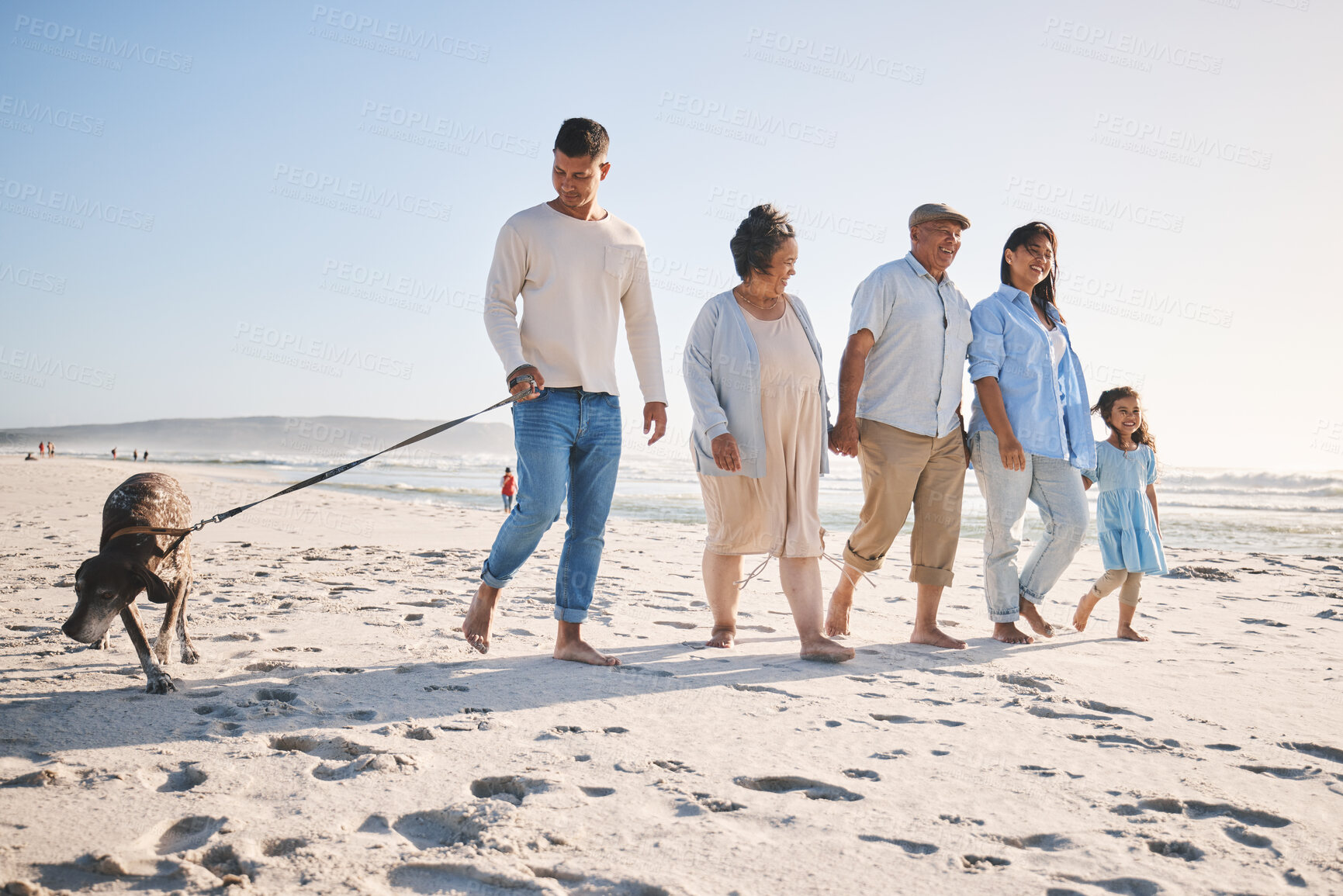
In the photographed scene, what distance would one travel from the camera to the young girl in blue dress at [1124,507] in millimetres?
4453

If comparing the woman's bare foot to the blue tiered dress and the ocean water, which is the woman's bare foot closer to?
the blue tiered dress

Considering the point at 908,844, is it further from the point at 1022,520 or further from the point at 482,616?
the point at 1022,520

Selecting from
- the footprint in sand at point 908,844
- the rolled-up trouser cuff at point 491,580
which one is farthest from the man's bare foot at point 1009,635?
the footprint in sand at point 908,844

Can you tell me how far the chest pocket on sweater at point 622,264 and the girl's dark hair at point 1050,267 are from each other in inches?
84.3

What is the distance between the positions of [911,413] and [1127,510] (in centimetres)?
165

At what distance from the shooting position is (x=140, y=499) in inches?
118

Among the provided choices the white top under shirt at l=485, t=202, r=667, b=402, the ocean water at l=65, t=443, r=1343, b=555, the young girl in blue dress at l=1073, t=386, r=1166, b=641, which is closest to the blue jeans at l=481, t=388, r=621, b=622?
the white top under shirt at l=485, t=202, r=667, b=402

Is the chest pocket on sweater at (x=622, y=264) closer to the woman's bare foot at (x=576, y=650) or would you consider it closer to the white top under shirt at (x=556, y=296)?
the white top under shirt at (x=556, y=296)

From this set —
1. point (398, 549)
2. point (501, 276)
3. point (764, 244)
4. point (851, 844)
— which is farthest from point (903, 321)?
point (398, 549)

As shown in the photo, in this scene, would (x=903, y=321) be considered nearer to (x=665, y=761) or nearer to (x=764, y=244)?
(x=764, y=244)

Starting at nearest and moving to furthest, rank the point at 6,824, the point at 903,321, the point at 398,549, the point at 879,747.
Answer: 1. the point at 6,824
2. the point at 879,747
3. the point at 903,321
4. the point at 398,549

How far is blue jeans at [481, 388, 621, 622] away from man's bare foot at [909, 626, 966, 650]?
165cm

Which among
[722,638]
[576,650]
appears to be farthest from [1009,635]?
[576,650]

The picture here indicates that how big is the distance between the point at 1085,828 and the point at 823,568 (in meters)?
7.07
